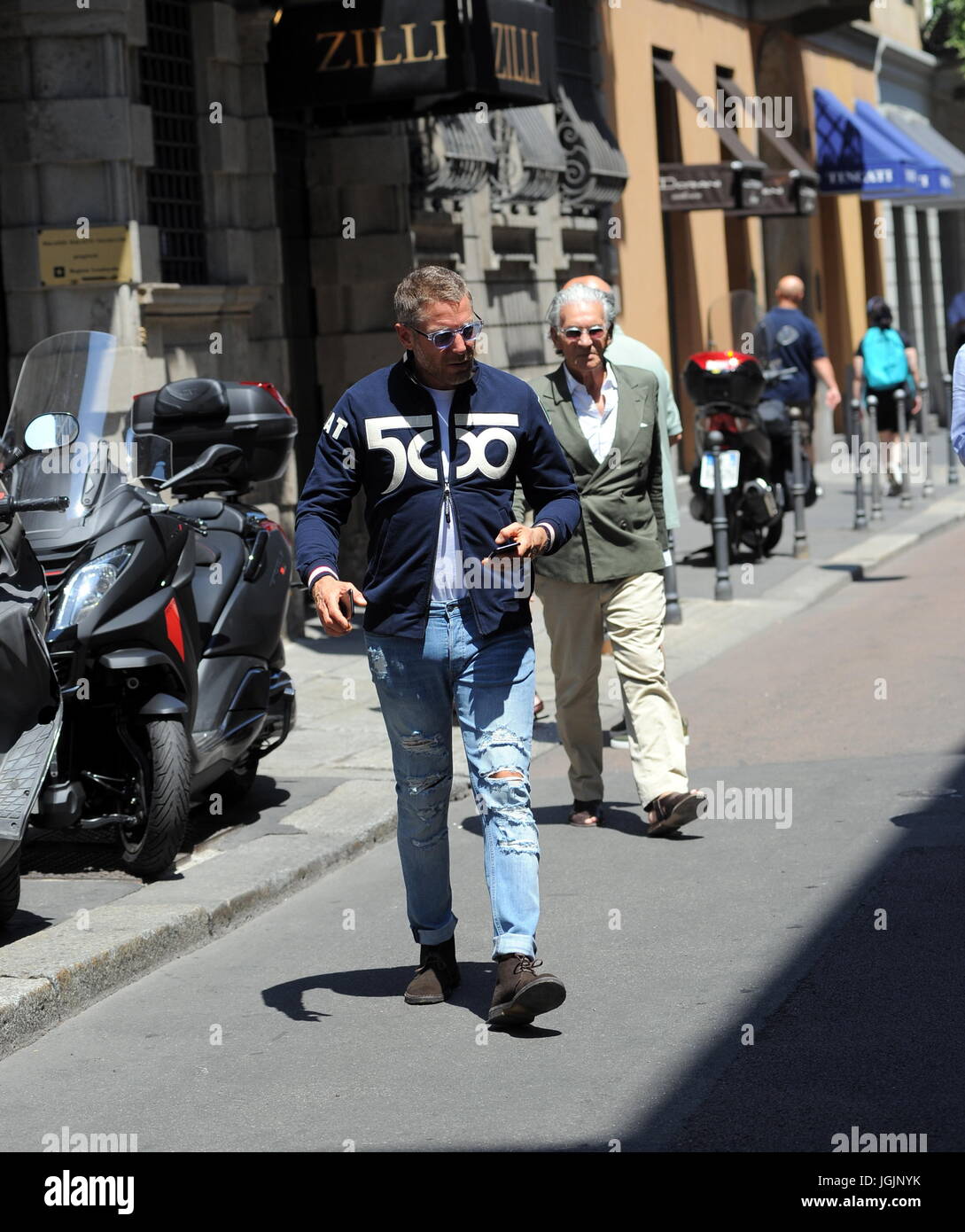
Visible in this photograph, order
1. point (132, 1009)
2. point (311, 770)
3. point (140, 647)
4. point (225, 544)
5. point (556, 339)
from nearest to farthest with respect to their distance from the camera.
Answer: point (132, 1009) → point (140, 647) → point (556, 339) → point (225, 544) → point (311, 770)

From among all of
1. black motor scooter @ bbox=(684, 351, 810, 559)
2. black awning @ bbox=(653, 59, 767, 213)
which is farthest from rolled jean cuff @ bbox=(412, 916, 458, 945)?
black awning @ bbox=(653, 59, 767, 213)

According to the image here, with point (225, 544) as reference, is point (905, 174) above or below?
above

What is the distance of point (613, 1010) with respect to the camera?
210 inches

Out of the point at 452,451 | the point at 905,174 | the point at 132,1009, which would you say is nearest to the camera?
the point at 452,451

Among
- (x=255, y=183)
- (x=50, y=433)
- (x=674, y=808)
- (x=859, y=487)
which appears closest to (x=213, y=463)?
(x=50, y=433)

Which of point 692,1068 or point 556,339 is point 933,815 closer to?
point 556,339

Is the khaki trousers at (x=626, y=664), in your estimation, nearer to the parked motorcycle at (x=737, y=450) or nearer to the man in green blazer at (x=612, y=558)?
the man in green blazer at (x=612, y=558)

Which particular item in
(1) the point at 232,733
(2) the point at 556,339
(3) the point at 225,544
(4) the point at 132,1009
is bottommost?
(4) the point at 132,1009

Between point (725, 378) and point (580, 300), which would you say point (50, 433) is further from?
point (725, 378)

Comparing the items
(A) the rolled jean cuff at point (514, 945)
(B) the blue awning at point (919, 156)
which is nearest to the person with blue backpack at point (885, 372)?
(B) the blue awning at point (919, 156)

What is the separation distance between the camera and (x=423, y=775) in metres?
5.43

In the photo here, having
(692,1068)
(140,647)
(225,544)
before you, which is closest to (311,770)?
(225,544)

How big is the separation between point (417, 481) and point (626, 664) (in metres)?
2.25
